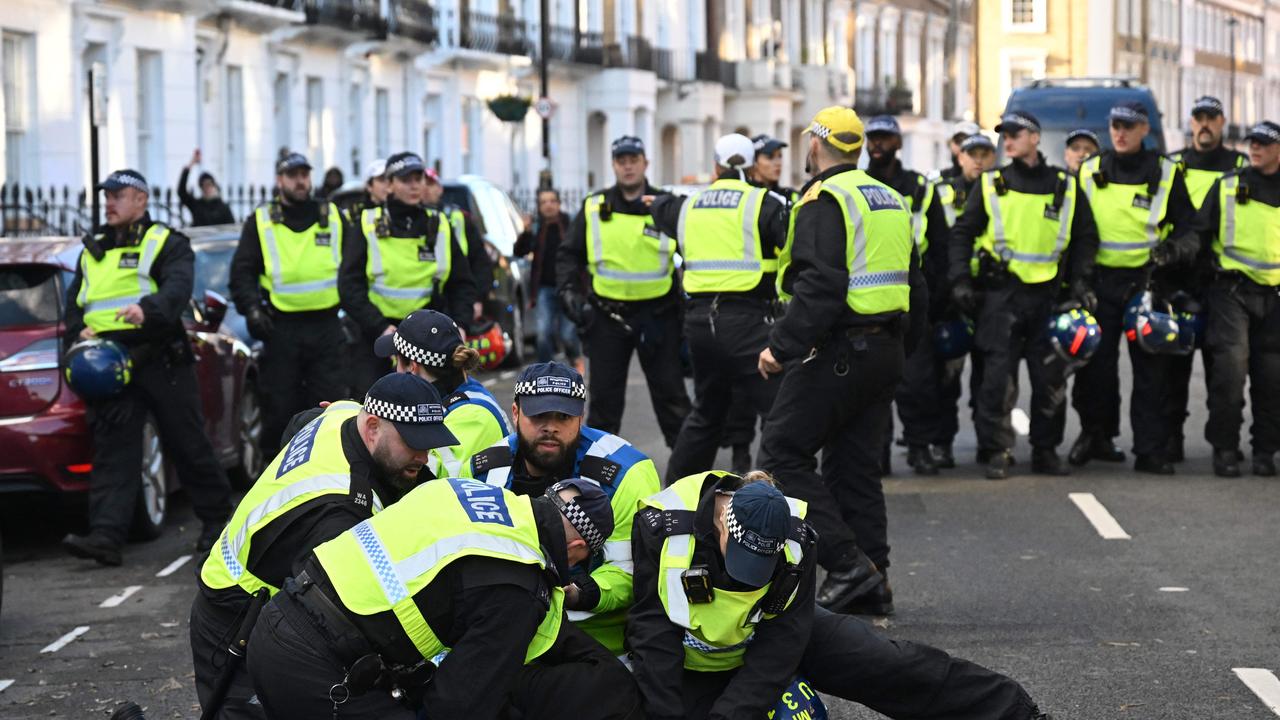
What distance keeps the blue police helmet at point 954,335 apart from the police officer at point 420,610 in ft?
25.9

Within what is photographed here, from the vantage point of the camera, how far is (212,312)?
12.8 meters

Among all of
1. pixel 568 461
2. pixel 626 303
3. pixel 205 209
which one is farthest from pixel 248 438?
pixel 205 209

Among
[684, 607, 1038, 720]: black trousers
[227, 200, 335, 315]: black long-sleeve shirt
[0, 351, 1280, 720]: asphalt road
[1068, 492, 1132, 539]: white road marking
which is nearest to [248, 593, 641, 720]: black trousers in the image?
[684, 607, 1038, 720]: black trousers

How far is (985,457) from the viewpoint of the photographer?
1386 centimetres

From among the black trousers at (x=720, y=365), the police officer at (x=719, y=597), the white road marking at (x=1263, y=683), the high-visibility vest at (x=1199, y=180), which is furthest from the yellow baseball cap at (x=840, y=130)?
the high-visibility vest at (x=1199, y=180)

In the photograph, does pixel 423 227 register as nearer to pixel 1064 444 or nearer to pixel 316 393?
pixel 316 393

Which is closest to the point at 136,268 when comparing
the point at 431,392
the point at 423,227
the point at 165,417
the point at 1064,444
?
the point at 165,417

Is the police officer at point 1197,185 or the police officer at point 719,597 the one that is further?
the police officer at point 1197,185

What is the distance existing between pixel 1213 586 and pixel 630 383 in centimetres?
1123

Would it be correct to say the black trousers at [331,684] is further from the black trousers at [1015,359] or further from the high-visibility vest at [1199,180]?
the high-visibility vest at [1199,180]

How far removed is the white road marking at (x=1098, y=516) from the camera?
11.3 metres

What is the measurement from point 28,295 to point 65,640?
2.98 meters

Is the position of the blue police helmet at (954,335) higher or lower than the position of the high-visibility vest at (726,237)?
lower

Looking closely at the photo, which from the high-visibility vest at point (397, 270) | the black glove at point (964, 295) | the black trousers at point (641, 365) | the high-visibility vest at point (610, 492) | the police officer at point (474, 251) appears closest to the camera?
the high-visibility vest at point (610, 492)
